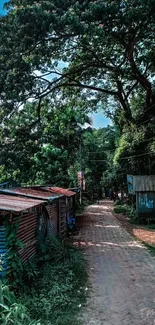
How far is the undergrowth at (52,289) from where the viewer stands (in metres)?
5.71

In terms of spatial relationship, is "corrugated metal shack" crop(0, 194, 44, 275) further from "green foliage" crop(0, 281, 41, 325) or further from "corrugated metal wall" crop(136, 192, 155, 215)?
"corrugated metal wall" crop(136, 192, 155, 215)

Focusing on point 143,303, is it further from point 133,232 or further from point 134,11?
point 133,232

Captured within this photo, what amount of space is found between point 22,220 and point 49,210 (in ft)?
14.0

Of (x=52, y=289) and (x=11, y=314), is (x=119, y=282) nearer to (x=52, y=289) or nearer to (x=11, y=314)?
(x=52, y=289)

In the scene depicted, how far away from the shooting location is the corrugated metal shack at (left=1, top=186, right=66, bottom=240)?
32.7 ft

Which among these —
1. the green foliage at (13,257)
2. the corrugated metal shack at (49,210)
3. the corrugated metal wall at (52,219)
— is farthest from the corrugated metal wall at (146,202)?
the green foliage at (13,257)

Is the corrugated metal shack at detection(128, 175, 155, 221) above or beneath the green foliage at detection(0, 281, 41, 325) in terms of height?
above

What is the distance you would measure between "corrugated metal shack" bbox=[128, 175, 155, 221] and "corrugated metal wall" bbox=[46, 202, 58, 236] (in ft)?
25.3

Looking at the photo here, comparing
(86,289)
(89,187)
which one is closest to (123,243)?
(86,289)

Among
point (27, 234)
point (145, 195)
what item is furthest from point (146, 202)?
point (27, 234)

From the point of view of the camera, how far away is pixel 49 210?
11945 mm

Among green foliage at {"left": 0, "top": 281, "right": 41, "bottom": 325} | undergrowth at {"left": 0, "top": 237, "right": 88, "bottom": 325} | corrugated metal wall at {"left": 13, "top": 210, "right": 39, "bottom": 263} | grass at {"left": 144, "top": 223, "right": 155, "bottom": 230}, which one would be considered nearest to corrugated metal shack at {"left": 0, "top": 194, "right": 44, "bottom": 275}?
corrugated metal wall at {"left": 13, "top": 210, "right": 39, "bottom": 263}

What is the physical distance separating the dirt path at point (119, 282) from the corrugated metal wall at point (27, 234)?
1802 mm

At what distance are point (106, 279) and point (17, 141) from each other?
1148 cm
